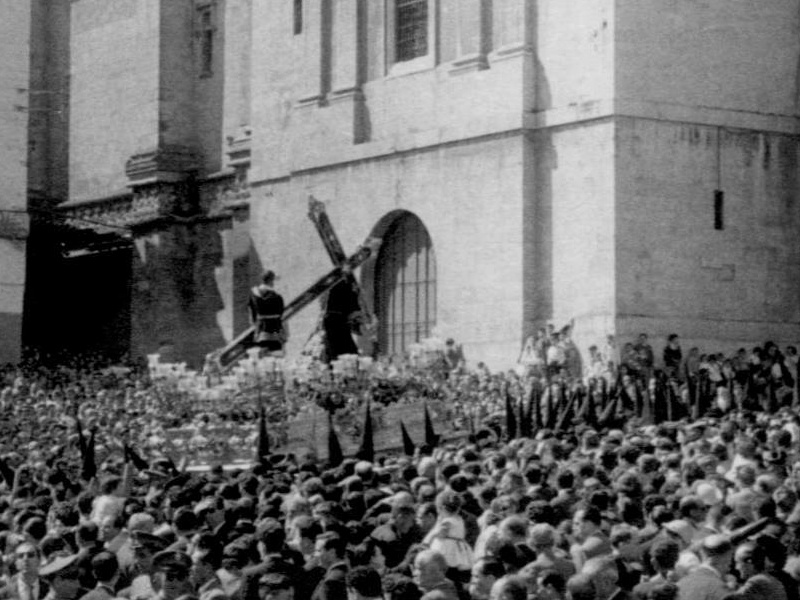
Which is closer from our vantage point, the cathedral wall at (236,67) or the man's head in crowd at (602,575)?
the man's head in crowd at (602,575)

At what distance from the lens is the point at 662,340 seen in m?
40.6

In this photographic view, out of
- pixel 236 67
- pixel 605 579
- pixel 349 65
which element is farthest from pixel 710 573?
pixel 236 67

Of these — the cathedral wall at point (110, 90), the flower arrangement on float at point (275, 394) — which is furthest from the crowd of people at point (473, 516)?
the cathedral wall at point (110, 90)

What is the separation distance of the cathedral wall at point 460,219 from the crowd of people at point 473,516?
37.6 ft

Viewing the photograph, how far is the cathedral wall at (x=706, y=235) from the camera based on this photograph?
4075 centimetres

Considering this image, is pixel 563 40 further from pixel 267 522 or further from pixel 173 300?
pixel 267 522

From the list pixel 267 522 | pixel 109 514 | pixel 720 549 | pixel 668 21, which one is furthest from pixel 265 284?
pixel 720 549

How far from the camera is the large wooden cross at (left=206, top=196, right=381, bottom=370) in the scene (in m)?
41.4

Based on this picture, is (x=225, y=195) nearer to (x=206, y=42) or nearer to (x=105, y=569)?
(x=206, y=42)

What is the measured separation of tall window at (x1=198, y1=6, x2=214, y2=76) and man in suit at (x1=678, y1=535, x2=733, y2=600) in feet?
136

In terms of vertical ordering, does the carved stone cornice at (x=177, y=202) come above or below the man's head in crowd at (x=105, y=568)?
above

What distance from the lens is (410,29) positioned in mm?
46031

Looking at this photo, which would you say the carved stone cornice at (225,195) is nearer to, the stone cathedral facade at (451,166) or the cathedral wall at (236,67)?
the stone cathedral facade at (451,166)

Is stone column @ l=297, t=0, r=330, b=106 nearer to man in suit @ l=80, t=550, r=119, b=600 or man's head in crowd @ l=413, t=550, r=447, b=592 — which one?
man in suit @ l=80, t=550, r=119, b=600
